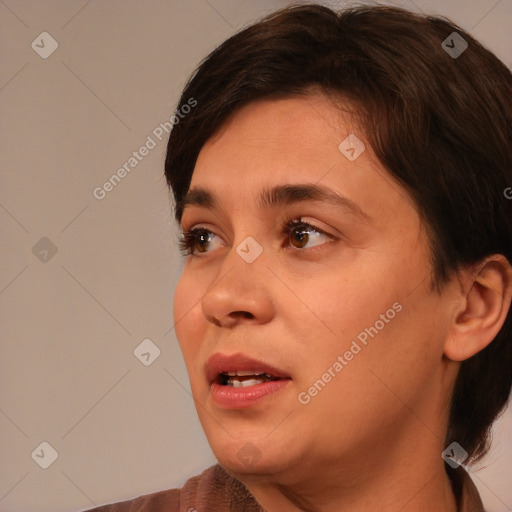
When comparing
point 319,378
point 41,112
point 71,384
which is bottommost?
point 71,384

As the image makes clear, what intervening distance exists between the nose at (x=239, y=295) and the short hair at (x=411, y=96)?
224mm

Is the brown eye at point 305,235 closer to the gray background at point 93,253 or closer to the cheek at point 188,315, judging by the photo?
the cheek at point 188,315

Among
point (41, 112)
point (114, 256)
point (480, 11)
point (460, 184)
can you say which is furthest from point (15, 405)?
point (480, 11)

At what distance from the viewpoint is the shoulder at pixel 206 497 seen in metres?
1.36

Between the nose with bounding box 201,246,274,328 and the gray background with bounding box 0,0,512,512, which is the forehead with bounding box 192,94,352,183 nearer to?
the nose with bounding box 201,246,274,328

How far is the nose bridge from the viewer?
111cm

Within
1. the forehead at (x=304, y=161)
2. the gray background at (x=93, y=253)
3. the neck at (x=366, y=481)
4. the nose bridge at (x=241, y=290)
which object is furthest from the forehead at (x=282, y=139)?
the gray background at (x=93, y=253)

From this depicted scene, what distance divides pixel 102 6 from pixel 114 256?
558 millimetres

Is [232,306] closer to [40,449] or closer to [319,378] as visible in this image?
[319,378]

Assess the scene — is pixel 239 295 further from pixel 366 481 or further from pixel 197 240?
pixel 366 481

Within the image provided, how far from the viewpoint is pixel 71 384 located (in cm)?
191

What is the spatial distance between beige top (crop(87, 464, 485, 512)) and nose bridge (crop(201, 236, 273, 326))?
346 mm

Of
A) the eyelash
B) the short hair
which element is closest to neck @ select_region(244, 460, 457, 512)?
the short hair

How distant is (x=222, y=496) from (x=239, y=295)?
16.2 inches
